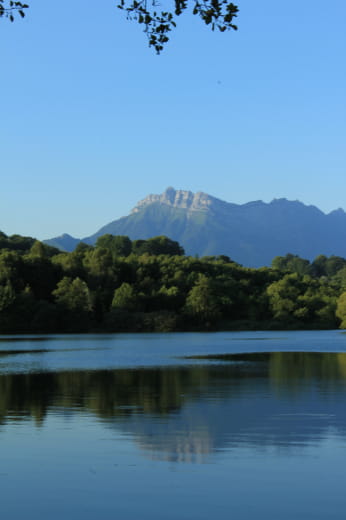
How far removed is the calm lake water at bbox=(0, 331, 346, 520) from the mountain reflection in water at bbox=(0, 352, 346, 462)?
4cm

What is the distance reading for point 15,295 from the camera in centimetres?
9581

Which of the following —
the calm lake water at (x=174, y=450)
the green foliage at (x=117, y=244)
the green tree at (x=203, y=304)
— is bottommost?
the calm lake water at (x=174, y=450)

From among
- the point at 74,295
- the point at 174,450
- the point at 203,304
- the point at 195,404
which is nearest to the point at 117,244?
the point at 203,304

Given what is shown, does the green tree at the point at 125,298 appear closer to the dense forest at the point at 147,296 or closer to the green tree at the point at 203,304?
the dense forest at the point at 147,296

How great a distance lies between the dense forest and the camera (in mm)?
99938

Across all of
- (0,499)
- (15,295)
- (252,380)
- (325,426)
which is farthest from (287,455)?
(15,295)

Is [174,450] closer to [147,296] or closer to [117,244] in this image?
[147,296]

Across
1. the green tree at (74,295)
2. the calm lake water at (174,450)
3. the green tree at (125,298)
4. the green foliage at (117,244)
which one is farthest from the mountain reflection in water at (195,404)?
the green foliage at (117,244)

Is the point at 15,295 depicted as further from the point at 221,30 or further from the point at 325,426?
the point at 221,30

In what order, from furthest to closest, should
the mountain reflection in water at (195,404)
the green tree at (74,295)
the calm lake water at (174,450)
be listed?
the green tree at (74,295) < the mountain reflection in water at (195,404) < the calm lake water at (174,450)

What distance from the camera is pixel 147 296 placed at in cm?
11188

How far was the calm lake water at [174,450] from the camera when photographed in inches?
382

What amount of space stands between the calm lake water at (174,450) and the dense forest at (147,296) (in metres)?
74.4

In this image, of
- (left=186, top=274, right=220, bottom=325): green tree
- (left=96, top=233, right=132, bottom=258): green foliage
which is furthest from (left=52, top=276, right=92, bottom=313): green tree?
(left=96, top=233, right=132, bottom=258): green foliage
